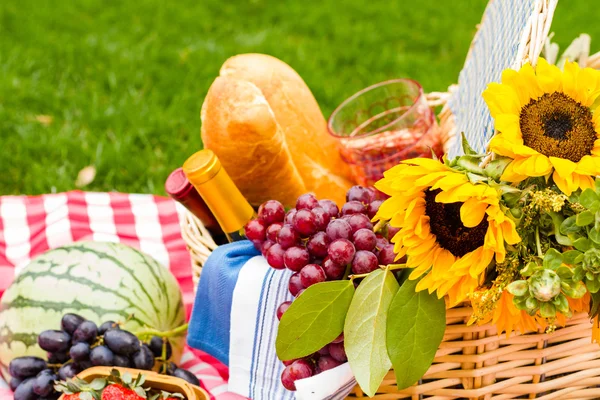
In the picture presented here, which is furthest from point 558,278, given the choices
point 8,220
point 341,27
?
point 341,27

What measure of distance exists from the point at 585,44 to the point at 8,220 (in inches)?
55.2

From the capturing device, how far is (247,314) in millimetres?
1128

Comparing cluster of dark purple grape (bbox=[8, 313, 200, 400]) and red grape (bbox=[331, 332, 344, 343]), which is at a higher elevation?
red grape (bbox=[331, 332, 344, 343])

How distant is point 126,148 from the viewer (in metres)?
2.17

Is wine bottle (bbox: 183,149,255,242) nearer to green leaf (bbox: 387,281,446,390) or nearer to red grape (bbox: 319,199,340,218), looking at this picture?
red grape (bbox: 319,199,340,218)

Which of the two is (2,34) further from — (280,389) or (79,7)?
(280,389)

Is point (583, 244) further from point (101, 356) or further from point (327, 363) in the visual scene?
point (101, 356)

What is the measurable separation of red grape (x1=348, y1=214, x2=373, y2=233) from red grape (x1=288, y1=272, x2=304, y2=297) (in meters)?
0.11

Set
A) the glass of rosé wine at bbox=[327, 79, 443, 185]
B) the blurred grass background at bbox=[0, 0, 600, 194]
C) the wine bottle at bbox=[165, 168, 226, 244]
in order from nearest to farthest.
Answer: the wine bottle at bbox=[165, 168, 226, 244] < the glass of rosé wine at bbox=[327, 79, 443, 185] < the blurred grass background at bbox=[0, 0, 600, 194]

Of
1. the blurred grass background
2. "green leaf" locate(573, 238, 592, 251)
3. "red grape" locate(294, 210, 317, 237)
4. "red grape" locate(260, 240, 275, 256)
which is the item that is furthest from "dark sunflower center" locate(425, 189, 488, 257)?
the blurred grass background

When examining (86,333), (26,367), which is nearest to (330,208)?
(86,333)

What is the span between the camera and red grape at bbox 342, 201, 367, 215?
43.3 inches

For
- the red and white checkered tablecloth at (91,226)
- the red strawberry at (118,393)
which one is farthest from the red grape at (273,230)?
the red and white checkered tablecloth at (91,226)

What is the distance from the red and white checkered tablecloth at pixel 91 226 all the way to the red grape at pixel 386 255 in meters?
0.68
